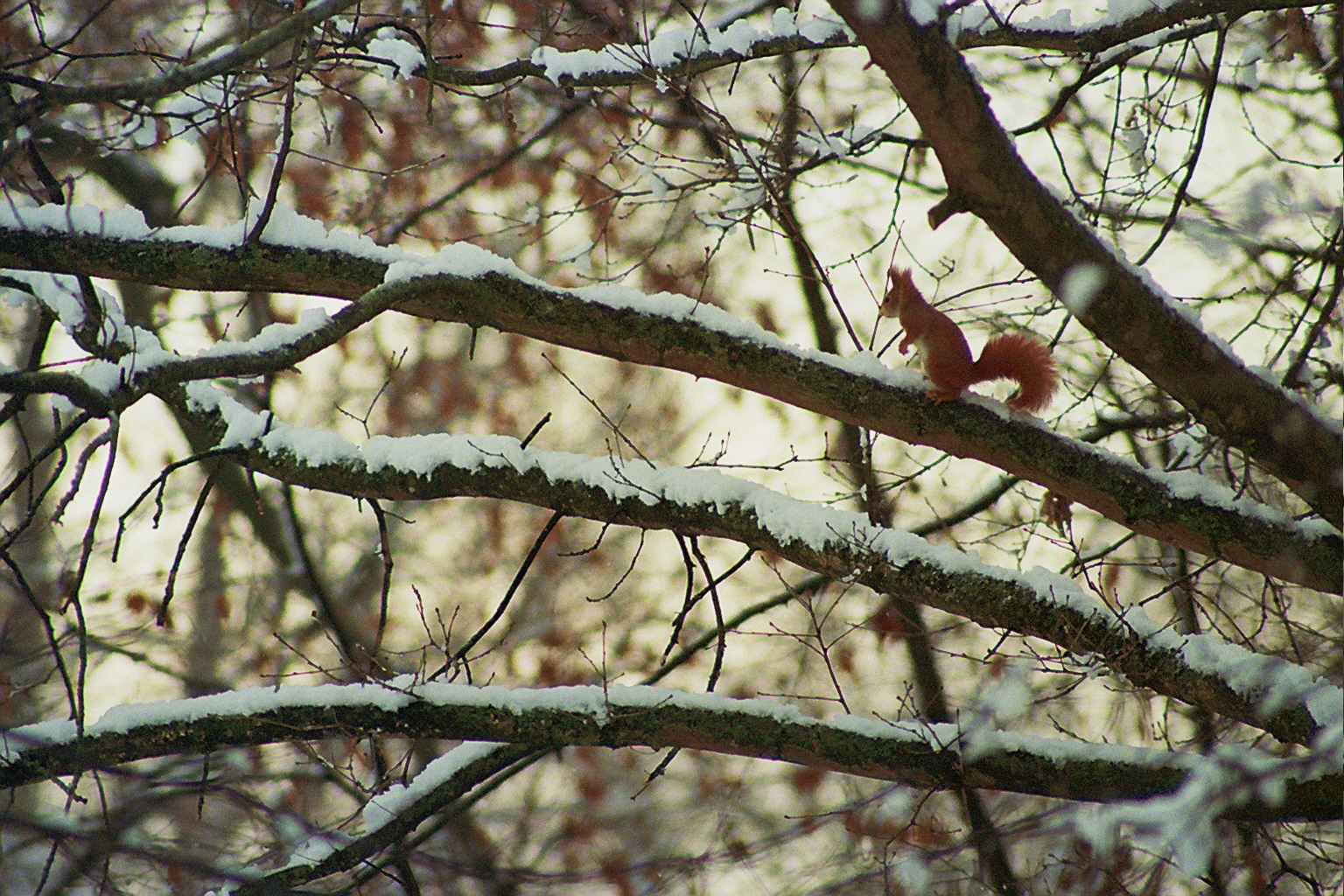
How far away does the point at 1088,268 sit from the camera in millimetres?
2307

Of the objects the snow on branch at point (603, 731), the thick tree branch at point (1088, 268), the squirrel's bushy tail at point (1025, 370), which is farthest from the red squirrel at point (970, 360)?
the snow on branch at point (603, 731)

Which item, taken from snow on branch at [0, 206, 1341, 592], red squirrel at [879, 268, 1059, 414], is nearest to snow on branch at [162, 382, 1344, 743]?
snow on branch at [0, 206, 1341, 592]

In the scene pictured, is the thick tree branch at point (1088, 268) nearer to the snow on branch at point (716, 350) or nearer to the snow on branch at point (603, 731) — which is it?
the snow on branch at point (716, 350)

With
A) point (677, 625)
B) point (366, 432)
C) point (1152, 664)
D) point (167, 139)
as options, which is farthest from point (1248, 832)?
point (167, 139)

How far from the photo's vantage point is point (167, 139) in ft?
11.6

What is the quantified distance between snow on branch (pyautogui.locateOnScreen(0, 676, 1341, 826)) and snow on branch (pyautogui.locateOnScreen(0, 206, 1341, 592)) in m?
0.67

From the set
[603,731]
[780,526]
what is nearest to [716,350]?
[780,526]

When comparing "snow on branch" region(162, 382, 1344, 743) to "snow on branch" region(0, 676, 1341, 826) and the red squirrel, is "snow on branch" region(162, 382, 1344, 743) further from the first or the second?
the red squirrel

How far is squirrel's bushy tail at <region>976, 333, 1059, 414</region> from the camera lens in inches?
113

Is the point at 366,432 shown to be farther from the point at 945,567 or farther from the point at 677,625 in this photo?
the point at 945,567

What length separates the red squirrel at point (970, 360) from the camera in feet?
9.00

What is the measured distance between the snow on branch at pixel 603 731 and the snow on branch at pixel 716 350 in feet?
2.21

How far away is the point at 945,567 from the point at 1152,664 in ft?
1.99

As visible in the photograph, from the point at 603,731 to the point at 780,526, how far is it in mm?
778
